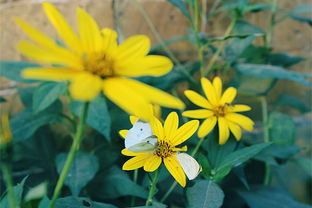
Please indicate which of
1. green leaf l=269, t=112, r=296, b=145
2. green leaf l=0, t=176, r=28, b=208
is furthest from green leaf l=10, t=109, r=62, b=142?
green leaf l=269, t=112, r=296, b=145

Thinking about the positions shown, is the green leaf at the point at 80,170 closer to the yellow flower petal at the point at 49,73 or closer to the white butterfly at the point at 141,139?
the white butterfly at the point at 141,139

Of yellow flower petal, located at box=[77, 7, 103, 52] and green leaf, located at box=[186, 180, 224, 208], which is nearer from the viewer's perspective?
yellow flower petal, located at box=[77, 7, 103, 52]

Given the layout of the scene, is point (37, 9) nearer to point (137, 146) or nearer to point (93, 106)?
point (93, 106)

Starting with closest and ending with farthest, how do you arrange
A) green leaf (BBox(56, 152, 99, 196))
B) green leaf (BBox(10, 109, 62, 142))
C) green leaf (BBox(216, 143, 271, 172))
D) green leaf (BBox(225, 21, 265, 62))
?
green leaf (BBox(216, 143, 271, 172)), green leaf (BBox(56, 152, 99, 196)), green leaf (BBox(10, 109, 62, 142)), green leaf (BBox(225, 21, 265, 62))

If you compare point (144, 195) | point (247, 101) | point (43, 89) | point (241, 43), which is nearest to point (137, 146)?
point (144, 195)

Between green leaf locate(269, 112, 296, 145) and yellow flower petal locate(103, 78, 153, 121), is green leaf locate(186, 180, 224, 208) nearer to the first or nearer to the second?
yellow flower petal locate(103, 78, 153, 121)

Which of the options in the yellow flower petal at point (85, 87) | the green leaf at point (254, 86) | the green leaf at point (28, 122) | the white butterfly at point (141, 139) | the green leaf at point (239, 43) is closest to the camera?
the yellow flower petal at point (85, 87)

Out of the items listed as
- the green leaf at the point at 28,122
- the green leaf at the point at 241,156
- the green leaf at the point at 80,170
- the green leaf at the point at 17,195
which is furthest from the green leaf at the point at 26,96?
the green leaf at the point at 241,156

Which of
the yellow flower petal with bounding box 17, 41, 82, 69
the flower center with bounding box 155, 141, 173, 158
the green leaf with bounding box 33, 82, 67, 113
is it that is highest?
the yellow flower petal with bounding box 17, 41, 82, 69
